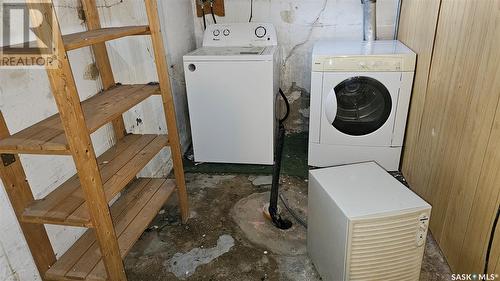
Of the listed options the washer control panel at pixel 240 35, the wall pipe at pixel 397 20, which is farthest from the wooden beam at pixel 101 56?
the wall pipe at pixel 397 20

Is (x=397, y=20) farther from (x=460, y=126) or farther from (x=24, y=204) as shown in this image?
(x=24, y=204)

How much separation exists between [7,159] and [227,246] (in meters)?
1.12

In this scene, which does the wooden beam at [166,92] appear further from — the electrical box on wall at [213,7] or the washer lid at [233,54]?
the electrical box on wall at [213,7]

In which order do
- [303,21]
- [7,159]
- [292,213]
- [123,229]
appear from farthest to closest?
[303,21] → [292,213] → [123,229] → [7,159]

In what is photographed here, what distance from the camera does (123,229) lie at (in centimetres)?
164

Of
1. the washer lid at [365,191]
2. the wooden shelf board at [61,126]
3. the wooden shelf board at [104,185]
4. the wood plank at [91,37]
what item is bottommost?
the washer lid at [365,191]

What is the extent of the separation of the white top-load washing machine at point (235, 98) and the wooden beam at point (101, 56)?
2.31 feet

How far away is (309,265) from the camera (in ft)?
5.62

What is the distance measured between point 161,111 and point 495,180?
6.82 ft

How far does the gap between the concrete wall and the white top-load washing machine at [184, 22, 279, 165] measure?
22 cm

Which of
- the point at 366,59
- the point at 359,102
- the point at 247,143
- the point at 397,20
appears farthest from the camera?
the point at 397,20

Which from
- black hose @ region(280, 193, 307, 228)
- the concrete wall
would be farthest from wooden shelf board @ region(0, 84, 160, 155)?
the concrete wall

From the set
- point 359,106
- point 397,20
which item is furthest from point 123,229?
point 397,20

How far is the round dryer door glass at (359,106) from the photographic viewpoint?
7.64 ft
